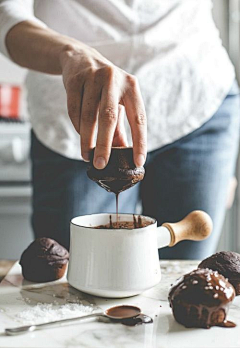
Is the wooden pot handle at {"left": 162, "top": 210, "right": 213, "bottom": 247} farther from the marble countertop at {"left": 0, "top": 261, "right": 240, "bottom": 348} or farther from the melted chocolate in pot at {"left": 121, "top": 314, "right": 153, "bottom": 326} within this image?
the melted chocolate in pot at {"left": 121, "top": 314, "right": 153, "bottom": 326}

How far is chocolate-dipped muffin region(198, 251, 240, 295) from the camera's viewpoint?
982 millimetres

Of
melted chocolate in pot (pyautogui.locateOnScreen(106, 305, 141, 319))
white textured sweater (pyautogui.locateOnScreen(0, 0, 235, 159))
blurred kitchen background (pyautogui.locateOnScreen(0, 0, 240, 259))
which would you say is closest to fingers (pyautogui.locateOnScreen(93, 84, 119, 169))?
melted chocolate in pot (pyautogui.locateOnScreen(106, 305, 141, 319))

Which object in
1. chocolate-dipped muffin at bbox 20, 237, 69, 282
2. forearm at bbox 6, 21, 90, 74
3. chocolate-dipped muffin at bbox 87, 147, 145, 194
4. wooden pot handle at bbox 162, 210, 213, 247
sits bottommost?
chocolate-dipped muffin at bbox 20, 237, 69, 282

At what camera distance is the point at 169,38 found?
1.38 metres

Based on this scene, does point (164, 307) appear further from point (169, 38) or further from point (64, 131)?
point (169, 38)

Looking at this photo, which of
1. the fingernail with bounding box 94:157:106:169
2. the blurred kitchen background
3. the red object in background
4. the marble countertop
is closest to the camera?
the marble countertop

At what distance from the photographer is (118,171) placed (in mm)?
942

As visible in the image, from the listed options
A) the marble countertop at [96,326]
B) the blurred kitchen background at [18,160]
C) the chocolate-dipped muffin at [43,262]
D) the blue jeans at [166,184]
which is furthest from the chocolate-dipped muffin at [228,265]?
the blurred kitchen background at [18,160]

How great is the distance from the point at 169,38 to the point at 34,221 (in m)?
0.55

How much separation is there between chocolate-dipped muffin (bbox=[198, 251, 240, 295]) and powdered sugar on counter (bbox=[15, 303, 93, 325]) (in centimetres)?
22

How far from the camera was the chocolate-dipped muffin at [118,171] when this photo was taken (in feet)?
3.09

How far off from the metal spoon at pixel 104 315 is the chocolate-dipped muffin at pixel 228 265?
157mm

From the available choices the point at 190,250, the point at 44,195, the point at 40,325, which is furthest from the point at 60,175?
the point at 40,325

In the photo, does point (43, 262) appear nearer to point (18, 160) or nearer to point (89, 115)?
point (89, 115)
